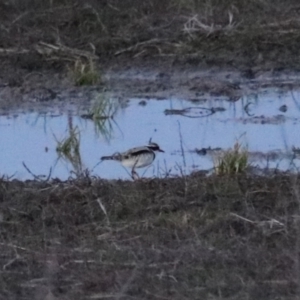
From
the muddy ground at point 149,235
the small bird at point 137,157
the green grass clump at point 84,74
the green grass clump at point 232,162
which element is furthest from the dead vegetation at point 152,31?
the green grass clump at point 232,162

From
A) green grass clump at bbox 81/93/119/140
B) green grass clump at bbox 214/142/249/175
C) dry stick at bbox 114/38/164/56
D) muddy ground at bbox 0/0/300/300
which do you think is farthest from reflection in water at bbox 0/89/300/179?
dry stick at bbox 114/38/164/56

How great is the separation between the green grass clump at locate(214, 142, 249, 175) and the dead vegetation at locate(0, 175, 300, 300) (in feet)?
1.00

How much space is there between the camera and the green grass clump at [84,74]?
1235cm

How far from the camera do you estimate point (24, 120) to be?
11344 millimetres

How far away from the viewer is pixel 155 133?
10.7 metres

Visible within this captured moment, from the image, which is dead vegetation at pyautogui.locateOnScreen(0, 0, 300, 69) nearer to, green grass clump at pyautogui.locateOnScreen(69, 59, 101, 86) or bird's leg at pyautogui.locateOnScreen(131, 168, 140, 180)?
green grass clump at pyautogui.locateOnScreen(69, 59, 101, 86)

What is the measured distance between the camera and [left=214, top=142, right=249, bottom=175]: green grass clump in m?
8.45

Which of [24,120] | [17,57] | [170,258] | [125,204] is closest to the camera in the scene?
[170,258]

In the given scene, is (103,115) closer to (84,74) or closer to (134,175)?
(84,74)

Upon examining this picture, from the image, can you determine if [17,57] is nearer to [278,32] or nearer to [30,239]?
[278,32]

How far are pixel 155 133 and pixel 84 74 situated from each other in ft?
6.14

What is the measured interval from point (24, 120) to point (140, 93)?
1.31 m

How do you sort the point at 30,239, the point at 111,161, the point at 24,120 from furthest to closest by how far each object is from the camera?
the point at 24,120 < the point at 111,161 < the point at 30,239

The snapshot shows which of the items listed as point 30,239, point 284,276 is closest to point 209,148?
point 30,239
